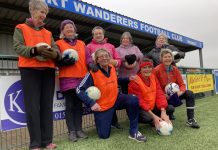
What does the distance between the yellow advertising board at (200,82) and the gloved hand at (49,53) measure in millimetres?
6692

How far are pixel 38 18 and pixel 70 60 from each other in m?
0.71

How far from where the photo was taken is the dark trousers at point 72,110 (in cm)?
405

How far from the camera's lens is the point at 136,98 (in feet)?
13.6

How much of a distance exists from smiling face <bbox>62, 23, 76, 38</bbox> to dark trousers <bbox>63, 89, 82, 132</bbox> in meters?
0.81

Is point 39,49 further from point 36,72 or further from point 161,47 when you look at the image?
point 161,47

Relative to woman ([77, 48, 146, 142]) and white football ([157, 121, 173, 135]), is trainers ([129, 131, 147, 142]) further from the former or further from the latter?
white football ([157, 121, 173, 135])

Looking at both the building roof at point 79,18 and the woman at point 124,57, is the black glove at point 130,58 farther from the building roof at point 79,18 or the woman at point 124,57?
the building roof at point 79,18

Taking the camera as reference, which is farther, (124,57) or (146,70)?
(124,57)

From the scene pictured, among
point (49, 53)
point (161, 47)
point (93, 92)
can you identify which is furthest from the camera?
point (161, 47)

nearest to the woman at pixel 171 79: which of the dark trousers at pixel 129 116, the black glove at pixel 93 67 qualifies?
the dark trousers at pixel 129 116

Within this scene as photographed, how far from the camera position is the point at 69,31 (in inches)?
160

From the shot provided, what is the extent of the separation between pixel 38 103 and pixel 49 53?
645 millimetres

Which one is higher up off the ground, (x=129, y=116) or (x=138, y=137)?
(x=129, y=116)

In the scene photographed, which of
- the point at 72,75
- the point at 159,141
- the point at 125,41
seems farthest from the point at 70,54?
the point at 159,141
